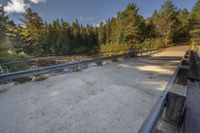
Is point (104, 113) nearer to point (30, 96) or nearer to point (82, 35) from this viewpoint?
point (30, 96)

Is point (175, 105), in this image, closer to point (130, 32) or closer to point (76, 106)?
point (76, 106)

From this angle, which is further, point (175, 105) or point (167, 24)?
point (167, 24)

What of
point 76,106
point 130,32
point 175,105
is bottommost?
point 76,106

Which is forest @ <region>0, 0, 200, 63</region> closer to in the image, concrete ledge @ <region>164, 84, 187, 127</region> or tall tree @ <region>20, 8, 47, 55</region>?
tall tree @ <region>20, 8, 47, 55</region>

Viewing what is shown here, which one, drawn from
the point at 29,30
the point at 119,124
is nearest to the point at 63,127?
the point at 119,124

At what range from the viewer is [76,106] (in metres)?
2.73

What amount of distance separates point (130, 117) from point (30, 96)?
2.71 m

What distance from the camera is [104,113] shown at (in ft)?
8.16

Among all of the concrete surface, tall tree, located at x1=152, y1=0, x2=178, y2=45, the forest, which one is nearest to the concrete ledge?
the concrete surface

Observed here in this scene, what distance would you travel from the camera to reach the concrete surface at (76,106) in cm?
212

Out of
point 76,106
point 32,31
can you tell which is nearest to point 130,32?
point 32,31

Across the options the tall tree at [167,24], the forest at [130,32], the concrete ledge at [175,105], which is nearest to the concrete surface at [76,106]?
the concrete ledge at [175,105]

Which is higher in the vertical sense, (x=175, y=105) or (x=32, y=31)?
(x=32, y=31)

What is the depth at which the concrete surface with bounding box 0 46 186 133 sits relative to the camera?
2123mm
